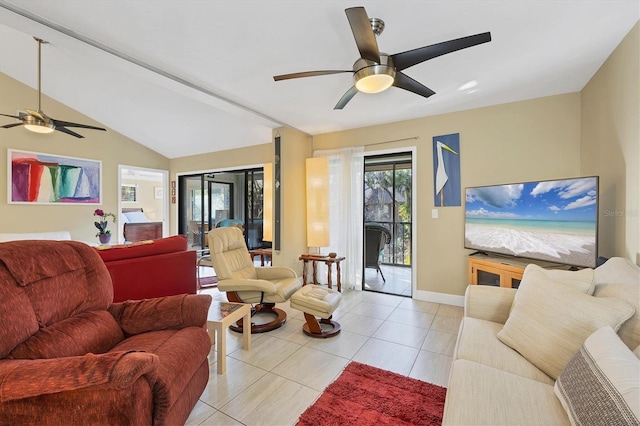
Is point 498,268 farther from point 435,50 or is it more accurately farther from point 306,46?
point 306,46

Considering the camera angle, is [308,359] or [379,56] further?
[308,359]

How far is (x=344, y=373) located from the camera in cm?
199

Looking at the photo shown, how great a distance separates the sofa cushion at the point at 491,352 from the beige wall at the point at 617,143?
1.24 m

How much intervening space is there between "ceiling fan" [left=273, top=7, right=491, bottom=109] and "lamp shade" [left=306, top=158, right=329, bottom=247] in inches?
78.0

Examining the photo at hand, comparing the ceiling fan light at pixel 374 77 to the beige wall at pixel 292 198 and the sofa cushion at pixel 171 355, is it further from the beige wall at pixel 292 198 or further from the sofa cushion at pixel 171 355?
the beige wall at pixel 292 198

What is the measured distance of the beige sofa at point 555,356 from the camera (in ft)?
3.00

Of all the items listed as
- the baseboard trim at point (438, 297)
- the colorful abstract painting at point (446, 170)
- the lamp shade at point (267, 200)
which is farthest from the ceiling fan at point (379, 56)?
the lamp shade at point (267, 200)

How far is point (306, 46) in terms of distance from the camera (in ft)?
7.13

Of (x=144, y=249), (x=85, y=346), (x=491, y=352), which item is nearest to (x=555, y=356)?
(x=491, y=352)

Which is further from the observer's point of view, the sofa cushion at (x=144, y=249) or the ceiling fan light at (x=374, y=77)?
the sofa cushion at (x=144, y=249)

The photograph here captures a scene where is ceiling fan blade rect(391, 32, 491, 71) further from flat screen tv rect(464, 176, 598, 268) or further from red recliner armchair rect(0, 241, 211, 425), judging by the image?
red recliner armchair rect(0, 241, 211, 425)

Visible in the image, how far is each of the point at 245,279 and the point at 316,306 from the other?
81 cm

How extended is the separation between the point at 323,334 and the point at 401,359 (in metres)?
0.74

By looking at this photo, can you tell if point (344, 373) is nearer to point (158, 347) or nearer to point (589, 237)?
point (158, 347)
